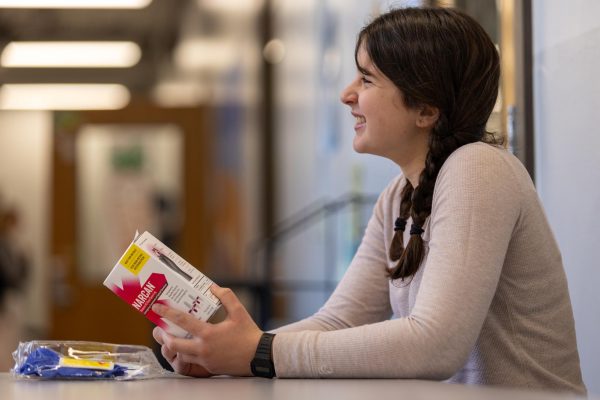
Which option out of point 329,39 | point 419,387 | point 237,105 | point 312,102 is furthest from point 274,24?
point 419,387

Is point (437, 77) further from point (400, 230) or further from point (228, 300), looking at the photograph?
point (228, 300)

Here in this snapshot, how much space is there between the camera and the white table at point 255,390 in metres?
1.23

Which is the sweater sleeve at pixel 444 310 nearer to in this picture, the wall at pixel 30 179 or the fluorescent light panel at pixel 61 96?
the fluorescent light panel at pixel 61 96

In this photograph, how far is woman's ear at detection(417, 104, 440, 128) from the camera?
183 cm

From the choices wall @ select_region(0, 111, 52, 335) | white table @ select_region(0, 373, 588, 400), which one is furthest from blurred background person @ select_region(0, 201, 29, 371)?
white table @ select_region(0, 373, 588, 400)

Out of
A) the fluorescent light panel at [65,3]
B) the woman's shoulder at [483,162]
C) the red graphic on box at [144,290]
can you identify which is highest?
the fluorescent light panel at [65,3]

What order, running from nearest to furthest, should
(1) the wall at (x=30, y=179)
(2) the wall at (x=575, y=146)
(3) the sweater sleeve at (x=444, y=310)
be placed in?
(3) the sweater sleeve at (x=444, y=310) → (2) the wall at (x=575, y=146) → (1) the wall at (x=30, y=179)

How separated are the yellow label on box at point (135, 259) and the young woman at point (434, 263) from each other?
0.10 meters

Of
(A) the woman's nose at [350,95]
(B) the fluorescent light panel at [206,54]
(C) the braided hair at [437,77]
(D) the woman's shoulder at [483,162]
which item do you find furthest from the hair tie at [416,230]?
(B) the fluorescent light panel at [206,54]

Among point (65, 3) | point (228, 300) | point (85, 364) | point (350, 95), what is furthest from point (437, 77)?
point (65, 3)

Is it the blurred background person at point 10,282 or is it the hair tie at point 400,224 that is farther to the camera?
the blurred background person at point 10,282

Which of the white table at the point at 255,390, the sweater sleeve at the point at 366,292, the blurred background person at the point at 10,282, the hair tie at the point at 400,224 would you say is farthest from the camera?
the blurred background person at the point at 10,282

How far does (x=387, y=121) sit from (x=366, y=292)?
0.35 metres

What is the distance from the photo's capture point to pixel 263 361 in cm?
157
